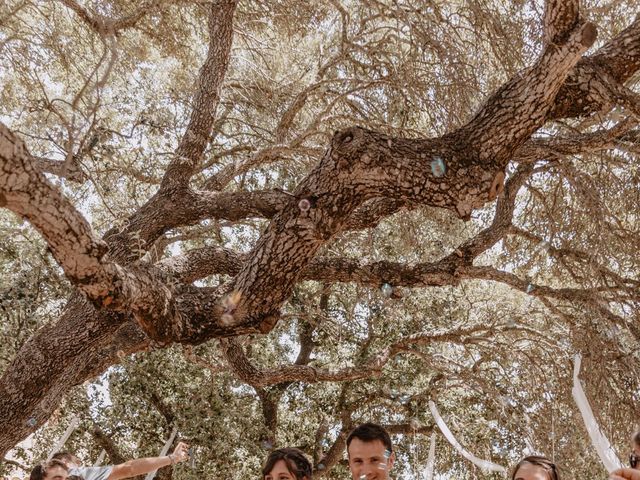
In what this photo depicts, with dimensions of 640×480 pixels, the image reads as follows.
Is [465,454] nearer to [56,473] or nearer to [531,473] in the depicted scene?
[531,473]

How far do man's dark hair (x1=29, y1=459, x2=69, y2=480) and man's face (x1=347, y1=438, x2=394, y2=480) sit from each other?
2.01 m

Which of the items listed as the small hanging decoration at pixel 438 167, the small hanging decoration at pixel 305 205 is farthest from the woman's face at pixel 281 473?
the small hanging decoration at pixel 438 167

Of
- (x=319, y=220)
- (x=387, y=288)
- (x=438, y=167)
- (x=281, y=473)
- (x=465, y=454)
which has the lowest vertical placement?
(x=281, y=473)

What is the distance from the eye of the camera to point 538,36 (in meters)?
4.68

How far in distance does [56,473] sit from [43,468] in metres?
0.08

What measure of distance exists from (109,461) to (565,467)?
25.0 feet

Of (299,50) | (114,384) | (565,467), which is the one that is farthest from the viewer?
(114,384)

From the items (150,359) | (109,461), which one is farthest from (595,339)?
(109,461)

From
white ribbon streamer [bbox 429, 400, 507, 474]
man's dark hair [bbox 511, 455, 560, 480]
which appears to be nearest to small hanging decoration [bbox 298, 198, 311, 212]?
white ribbon streamer [bbox 429, 400, 507, 474]

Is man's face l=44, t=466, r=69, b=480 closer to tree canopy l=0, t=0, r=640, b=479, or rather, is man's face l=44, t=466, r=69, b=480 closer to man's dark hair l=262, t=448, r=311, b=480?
tree canopy l=0, t=0, r=640, b=479

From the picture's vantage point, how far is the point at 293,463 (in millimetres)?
2959

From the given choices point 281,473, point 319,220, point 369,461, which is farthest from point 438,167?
point 281,473

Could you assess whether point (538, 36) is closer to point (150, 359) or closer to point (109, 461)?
point (150, 359)

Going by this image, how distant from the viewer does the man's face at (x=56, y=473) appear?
3.74 m
